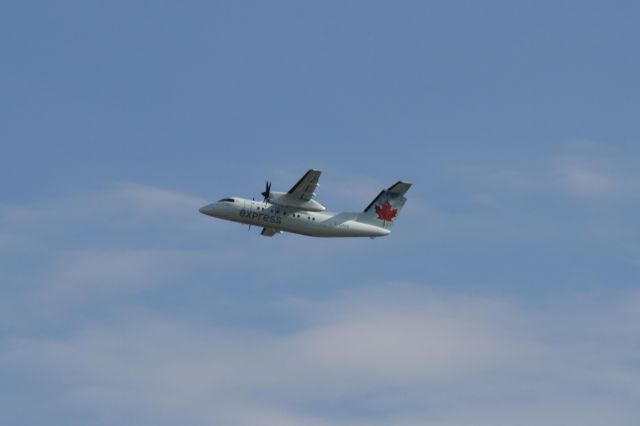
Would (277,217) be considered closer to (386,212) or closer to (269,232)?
(269,232)

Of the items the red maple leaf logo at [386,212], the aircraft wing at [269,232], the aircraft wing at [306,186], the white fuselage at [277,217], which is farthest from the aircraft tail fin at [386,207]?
the aircraft wing at [269,232]

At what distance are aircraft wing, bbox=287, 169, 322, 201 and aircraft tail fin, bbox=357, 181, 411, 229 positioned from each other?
6.25 metres

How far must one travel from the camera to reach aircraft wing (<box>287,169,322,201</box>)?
94.0m

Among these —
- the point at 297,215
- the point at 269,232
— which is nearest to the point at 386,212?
the point at 297,215

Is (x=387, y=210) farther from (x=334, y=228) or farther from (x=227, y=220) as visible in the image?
(x=227, y=220)

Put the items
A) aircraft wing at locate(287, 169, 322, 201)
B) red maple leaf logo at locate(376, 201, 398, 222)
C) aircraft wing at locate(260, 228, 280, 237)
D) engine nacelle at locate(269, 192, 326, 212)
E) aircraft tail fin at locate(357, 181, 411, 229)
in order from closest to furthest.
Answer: aircraft wing at locate(287, 169, 322, 201) < engine nacelle at locate(269, 192, 326, 212) < aircraft wing at locate(260, 228, 280, 237) < aircraft tail fin at locate(357, 181, 411, 229) < red maple leaf logo at locate(376, 201, 398, 222)

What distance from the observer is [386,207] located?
101m

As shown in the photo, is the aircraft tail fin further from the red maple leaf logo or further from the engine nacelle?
the engine nacelle

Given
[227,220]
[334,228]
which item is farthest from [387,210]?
[227,220]

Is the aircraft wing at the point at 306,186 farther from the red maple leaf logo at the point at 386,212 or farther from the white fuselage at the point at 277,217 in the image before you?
the red maple leaf logo at the point at 386,212

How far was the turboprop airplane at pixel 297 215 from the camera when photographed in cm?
9550

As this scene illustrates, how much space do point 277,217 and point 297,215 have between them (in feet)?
5.45

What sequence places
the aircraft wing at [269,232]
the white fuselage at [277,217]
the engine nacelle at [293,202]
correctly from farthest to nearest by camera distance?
→ the aircraft wing at [269,232]
the white fuselage at [277,217]
the engine nacelle at [293,202]

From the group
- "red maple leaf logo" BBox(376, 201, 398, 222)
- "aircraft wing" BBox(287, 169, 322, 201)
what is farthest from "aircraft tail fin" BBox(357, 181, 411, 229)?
"aircraft wing" BBox(287, 169, 322, 201)
